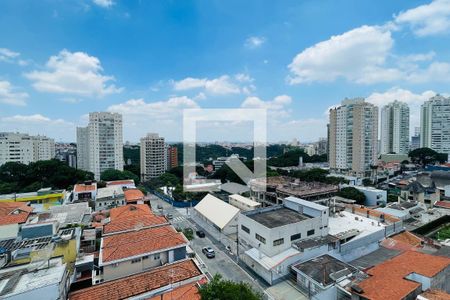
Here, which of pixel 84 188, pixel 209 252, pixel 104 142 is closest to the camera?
pixel 209 252

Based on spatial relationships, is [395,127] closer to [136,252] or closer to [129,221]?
[129,221]

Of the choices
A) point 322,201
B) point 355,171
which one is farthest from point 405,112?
point 322,201

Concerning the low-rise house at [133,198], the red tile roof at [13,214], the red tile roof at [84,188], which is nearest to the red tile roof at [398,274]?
the low-rise house at [133,198]

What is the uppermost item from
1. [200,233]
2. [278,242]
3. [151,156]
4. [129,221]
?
[151,156]

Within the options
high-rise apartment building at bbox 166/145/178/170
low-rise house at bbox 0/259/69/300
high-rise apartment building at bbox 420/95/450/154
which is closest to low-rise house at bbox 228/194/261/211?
low-rise house at bbox 0/259/69/300

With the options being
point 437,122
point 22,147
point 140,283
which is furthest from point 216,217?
point 437,122

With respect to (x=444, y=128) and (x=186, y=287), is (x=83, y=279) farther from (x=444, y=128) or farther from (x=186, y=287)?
(x=444, y=128)

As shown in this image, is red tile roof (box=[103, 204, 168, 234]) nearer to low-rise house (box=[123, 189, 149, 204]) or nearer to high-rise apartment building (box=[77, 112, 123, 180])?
low-rise house (box=[123, 189, 149, 204])
